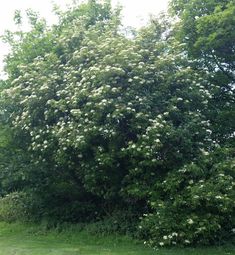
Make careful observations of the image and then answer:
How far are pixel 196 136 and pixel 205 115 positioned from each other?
159 centimetres

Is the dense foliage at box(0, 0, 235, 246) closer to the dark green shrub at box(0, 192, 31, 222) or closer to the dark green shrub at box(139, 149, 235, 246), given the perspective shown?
the dark green shrub at box(139, 149, 235, 246)

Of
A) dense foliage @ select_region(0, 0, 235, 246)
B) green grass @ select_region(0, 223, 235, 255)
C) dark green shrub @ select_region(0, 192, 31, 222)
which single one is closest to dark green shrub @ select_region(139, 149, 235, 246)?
dense foliage @ select_region(0, 0, 235, 246)

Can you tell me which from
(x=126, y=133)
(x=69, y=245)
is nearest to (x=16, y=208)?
(x=69, y=245)

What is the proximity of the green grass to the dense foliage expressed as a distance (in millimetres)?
508

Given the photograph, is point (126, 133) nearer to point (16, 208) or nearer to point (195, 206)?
point (195, 206)

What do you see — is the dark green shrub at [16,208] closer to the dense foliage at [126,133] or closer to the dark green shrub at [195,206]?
the dense foliage at [126,133]

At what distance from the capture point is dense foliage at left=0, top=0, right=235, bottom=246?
44.2 feet

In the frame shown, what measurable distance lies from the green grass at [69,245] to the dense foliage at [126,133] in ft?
1.67

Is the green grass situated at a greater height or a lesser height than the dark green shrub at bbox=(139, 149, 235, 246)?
lesser

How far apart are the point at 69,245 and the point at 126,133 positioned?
3803 mm

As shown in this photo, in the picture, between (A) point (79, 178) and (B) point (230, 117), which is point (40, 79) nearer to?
(A) point (79, 178)

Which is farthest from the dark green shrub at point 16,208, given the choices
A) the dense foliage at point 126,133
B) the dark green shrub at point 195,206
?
the dark green shrub at point 195,206

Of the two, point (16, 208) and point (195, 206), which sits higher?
point (16, 208)

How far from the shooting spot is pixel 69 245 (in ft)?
46.5
